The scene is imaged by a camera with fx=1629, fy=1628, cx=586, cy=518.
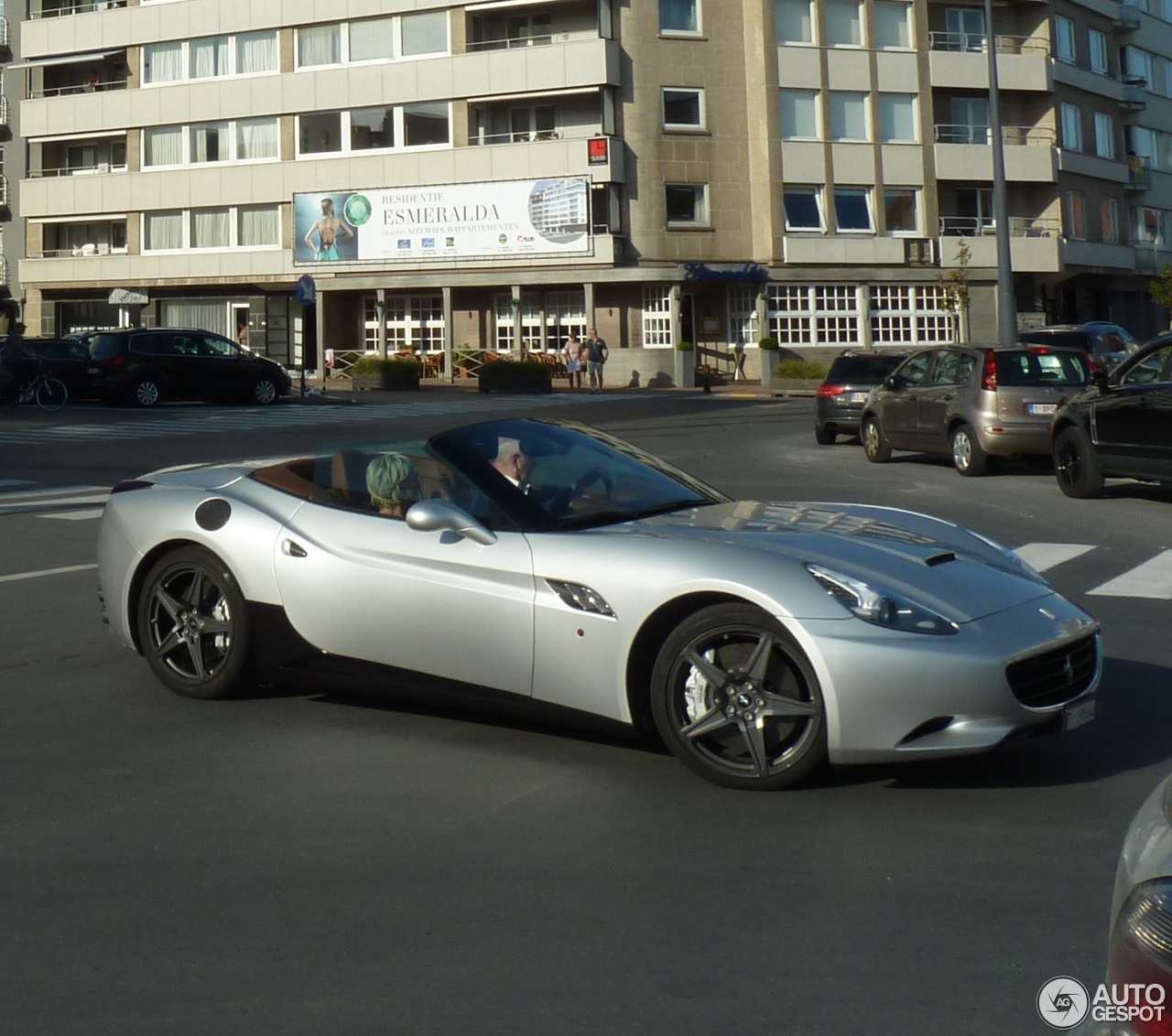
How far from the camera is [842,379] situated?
2453cm

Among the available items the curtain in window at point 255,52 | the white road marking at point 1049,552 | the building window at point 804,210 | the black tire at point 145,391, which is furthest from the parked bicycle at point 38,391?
the building window at point 804,210

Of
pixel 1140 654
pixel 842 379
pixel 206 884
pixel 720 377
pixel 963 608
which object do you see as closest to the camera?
pixel 206 884

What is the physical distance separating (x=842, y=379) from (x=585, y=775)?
63.4 feet

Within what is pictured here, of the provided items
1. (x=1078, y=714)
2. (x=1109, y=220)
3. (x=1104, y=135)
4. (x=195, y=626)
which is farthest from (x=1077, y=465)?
(x=1104, y=135)

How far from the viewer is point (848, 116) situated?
56031 millimetres

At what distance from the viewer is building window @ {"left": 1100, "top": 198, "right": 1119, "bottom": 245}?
6400 centimetres

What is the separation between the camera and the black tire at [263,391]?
120ft

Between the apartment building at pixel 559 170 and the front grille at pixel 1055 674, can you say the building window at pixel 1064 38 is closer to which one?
the apartment building at pixel 559 170

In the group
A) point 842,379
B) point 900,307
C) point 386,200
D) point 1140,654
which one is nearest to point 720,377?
point 900,307

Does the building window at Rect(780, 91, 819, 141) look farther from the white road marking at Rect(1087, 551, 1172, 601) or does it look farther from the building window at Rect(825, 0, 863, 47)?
the white road marking at Rect(1087, 551, 1172, 601)

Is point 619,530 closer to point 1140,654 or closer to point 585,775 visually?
point 585,775

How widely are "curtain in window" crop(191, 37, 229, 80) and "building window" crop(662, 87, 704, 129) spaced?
16.6m

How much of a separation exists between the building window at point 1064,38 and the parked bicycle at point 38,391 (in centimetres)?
4278

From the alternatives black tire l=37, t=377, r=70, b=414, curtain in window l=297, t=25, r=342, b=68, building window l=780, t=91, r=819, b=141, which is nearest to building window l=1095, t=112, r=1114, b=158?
building window l=780, t=91, r=819, b=141
